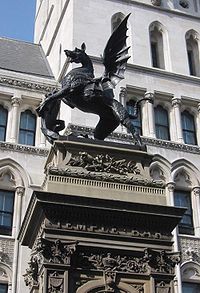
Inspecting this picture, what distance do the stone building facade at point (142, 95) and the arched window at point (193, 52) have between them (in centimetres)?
5

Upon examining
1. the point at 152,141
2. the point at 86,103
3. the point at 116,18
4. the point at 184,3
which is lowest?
the point at 86,103

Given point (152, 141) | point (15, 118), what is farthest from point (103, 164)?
point (15, 118)

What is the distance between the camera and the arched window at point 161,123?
2810cm

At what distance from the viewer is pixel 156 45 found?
31.3m

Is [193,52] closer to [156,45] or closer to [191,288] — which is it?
[156,45]

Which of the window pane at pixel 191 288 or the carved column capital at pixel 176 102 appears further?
the carved column capital at pixel 176 102

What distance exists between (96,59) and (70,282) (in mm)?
19951

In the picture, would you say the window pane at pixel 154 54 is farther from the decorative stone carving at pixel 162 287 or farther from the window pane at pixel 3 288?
the decorative stone carving at pixel 162 287

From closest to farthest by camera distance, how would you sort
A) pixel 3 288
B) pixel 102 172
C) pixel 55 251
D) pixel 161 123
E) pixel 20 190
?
Answer: 1. pixel 55 251
2. pixel 102 172
3. pixel 3 288
4. pixel 20 190
5. pixel 161 123

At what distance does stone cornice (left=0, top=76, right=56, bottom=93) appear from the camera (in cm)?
2869

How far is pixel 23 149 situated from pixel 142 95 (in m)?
6.21

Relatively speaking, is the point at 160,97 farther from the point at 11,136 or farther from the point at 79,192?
the point at 79,192

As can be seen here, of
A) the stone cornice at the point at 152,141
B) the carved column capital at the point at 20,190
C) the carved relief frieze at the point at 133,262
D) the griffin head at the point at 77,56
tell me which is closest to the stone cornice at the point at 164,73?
Answer: the stone cornice at the point at 152,141

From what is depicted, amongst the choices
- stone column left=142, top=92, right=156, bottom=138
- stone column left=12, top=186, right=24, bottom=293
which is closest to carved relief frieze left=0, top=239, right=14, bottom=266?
stone column left=12, top=186, right=24, bottom=293
